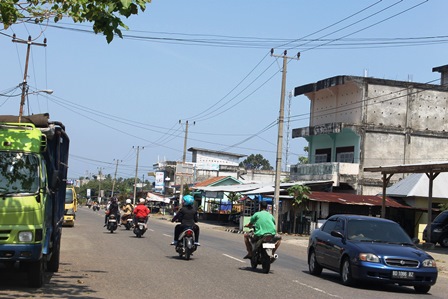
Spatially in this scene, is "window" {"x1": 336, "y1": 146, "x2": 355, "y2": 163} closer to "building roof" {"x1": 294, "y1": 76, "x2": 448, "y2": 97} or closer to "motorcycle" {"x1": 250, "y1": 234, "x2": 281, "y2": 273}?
"building roof" {"x1": 294, "y1": 76, "x2": 448, "y2": 97}

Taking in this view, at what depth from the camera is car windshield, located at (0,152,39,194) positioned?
1102cm

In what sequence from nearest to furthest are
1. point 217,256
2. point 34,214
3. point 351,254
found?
point 34,214 → point 351,254 → point 217,256

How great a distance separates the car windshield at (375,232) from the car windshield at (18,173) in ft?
23.6

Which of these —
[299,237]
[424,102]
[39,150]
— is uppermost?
[424,102]

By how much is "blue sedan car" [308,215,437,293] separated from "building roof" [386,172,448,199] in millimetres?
25464

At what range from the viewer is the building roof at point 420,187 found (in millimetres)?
40062

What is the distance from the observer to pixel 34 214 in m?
10.8

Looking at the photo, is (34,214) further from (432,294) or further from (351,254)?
(432,294)

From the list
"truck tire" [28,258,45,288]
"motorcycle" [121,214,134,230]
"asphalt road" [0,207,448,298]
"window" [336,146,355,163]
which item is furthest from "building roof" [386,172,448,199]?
"truck tire" [28,258,45,288]

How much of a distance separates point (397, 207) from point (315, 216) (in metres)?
5.04

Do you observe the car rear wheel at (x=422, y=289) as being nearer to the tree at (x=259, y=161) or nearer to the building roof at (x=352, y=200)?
the building roof at (x=352, y=200)

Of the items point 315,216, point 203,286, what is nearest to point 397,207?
point 315,216

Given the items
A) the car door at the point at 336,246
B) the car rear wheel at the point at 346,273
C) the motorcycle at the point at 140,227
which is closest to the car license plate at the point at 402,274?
the car rear wheel at the point at 346,273

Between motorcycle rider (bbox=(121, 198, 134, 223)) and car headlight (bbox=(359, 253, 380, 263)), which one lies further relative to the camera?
motorcycle rider (bbox=(121, 198, 134, 223))
